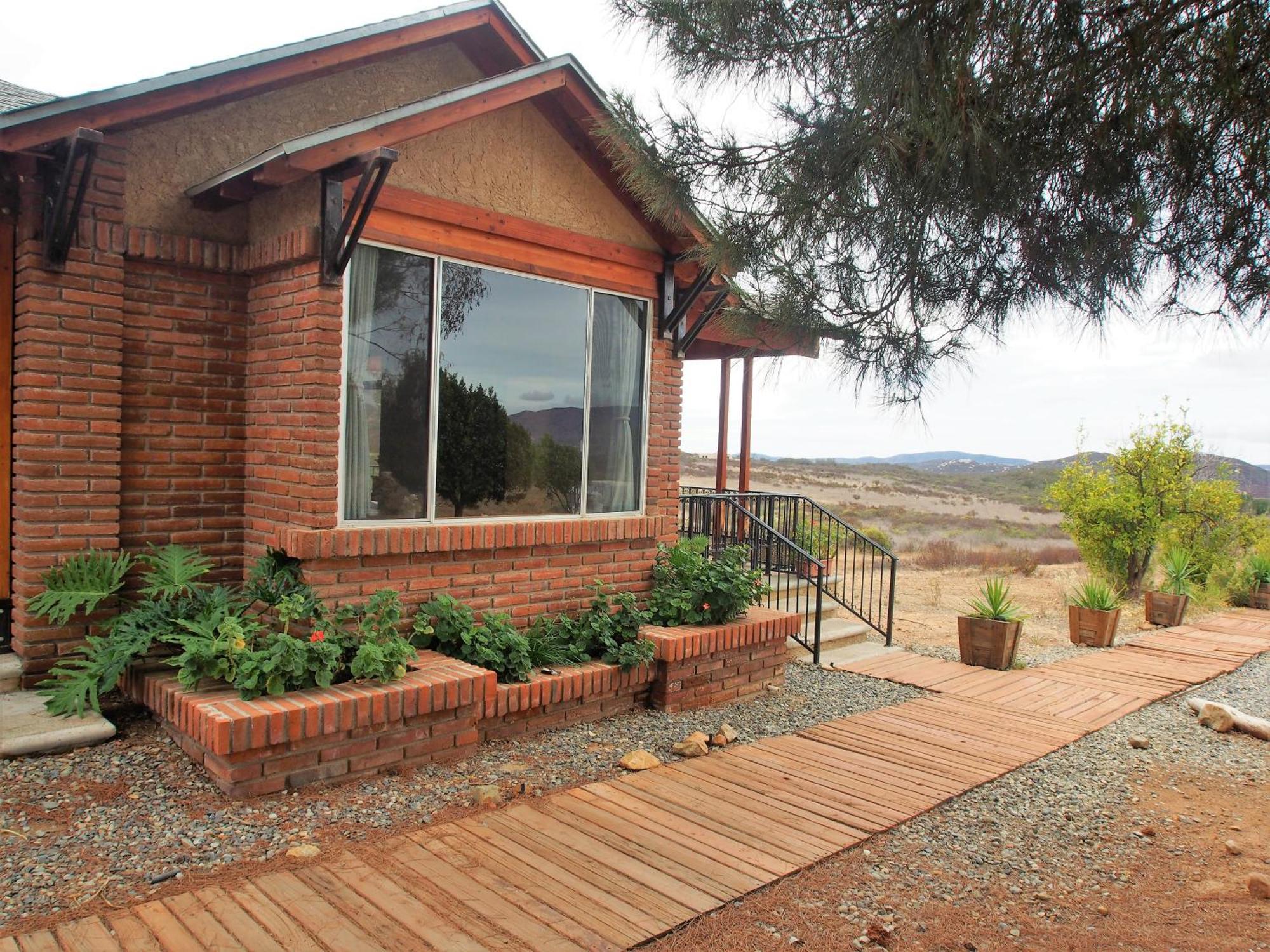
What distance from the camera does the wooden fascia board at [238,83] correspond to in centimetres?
432

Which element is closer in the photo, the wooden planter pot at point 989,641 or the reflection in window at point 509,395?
the reflection in window at point 509,395

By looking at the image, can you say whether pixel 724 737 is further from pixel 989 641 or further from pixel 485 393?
pixel 989 641

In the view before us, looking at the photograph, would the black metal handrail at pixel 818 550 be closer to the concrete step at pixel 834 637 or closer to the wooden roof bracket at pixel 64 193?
the concrete step at pixel 834 637

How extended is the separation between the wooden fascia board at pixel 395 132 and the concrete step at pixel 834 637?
487 centimetres

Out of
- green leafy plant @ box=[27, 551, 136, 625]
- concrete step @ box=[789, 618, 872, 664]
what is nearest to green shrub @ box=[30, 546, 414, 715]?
green leafy plant @ box=[27, 551, 136, 625]

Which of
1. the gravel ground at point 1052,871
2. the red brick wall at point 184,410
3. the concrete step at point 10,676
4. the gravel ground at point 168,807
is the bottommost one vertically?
the gravel ground at point 1052,871

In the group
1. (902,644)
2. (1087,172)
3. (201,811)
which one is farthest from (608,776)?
(902,644)

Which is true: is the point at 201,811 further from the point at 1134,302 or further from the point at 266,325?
the point at 1134,302

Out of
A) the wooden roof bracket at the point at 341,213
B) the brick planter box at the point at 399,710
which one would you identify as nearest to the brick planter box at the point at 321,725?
the brick planter box at the point at 399,710

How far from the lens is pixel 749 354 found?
4.78m

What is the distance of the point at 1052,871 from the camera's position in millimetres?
3764

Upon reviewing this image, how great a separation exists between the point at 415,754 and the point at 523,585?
151cm

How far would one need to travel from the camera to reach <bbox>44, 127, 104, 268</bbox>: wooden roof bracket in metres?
4.32

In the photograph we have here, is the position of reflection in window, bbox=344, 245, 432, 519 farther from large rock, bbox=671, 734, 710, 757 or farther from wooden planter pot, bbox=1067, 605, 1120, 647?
wooden planter pot, bbox=1067, 605, 1120, 647
